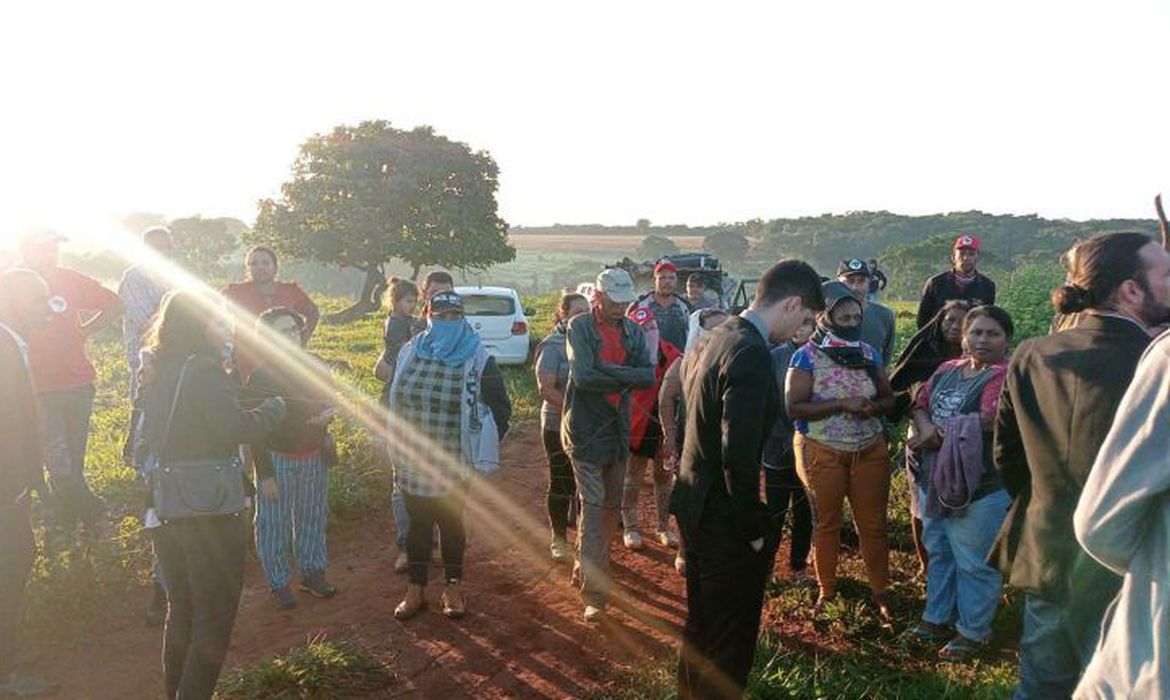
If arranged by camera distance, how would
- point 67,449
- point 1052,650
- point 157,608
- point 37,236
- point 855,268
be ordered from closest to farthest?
point 1052,650 < point 157,608 < point 37,236 < point 67,449 < point 855,268

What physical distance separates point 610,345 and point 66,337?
391 cm

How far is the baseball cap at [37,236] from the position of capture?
5578 millimetres

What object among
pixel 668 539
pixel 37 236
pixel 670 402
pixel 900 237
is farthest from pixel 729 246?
pixel 37 236

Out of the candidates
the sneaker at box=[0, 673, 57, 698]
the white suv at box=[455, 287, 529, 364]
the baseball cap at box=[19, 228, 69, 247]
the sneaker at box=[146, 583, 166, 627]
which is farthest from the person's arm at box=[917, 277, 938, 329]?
the white suv at box=[455, 287, 529, 364]

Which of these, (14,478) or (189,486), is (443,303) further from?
(14,478)

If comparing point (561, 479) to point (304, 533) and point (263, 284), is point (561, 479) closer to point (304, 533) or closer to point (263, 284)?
point (304, 533)

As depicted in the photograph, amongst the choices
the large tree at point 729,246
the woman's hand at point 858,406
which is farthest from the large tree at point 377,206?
the large tree at point 729,246

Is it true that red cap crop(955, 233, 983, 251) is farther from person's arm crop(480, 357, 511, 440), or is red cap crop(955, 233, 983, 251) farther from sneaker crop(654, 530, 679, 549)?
person's arm crop(480, 357, 511, 440)

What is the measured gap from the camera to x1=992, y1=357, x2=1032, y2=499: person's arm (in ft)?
10.2

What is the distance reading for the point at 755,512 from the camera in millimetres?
3318

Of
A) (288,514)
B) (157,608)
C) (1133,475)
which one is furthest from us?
(288,514)

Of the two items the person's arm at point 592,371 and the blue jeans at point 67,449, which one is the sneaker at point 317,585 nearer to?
the blue jeans at point 67,449

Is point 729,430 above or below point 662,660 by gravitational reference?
above

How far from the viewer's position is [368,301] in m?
29.4
